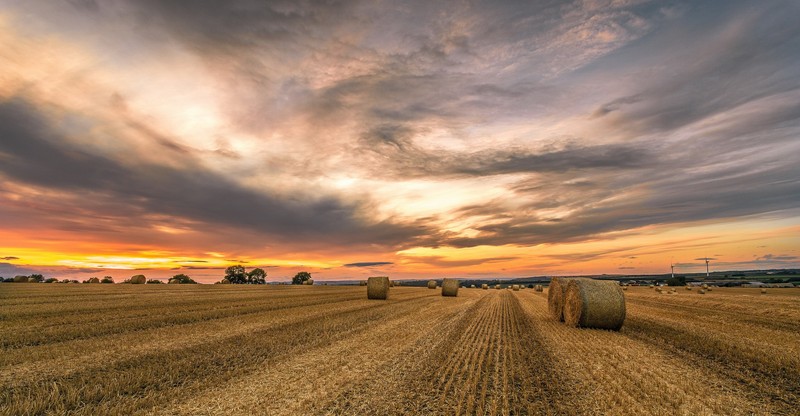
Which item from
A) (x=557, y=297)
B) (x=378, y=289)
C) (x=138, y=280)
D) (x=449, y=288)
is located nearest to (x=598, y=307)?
(x=557, y=297)

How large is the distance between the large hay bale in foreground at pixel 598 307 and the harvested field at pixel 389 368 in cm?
77

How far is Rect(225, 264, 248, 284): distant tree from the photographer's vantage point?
90312 mm

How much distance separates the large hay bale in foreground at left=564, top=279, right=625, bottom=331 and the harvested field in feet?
2.54

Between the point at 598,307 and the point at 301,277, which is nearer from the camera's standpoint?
the point at 598,307

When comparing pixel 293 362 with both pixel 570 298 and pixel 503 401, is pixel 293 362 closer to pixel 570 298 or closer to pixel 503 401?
pixel 503 401

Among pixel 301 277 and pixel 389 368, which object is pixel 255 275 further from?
pixel 389 368

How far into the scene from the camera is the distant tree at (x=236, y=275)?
90.3 metres

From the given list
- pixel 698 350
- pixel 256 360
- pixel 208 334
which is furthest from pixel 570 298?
pixel 208 334

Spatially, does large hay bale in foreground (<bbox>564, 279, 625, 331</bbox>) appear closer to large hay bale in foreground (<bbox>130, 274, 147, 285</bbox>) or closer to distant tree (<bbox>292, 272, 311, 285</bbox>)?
large hay bale in foreground (<bbox>130, 274, 147, 285</bbox>)

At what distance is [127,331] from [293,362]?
743 cm

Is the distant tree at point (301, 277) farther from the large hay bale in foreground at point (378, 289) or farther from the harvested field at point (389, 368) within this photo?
the harvested field at point (389, 368)

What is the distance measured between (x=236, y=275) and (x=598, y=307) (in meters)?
90.3

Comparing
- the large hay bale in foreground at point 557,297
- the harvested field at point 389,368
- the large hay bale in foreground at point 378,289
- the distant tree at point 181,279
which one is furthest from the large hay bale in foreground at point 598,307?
the distant tree at point 181,279

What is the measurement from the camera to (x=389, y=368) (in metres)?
8.09
